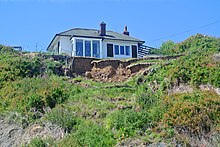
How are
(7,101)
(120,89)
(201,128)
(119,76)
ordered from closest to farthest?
(201,128) < (7,101) < (120,89) < (119,76)

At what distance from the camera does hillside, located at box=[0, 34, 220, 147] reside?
1950cm

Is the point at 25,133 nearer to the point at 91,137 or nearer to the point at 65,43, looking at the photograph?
the point at 91,137

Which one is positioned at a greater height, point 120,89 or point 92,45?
point 92,45

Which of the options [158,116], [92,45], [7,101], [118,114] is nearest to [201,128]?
[158,116]

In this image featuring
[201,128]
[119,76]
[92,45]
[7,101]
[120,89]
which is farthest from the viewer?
[92,45]

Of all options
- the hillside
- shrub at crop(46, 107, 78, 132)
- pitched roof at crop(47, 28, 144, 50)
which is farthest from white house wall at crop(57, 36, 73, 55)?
shrub at crop(46, 107, 78, 132)

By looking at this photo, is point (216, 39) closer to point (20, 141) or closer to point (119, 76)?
point (119, 76)

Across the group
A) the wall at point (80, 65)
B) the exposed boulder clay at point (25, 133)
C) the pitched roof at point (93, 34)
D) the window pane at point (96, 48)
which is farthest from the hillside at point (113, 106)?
the pitched roof at point (93, 34)

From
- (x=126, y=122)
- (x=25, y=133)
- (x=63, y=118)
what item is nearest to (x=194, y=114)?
(x=126, y=122)

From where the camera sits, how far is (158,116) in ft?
67.1

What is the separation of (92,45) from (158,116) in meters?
19.4

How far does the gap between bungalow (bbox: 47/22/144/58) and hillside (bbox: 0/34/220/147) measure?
8396mm

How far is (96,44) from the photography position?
39.3m

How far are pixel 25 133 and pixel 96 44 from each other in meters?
18.9
